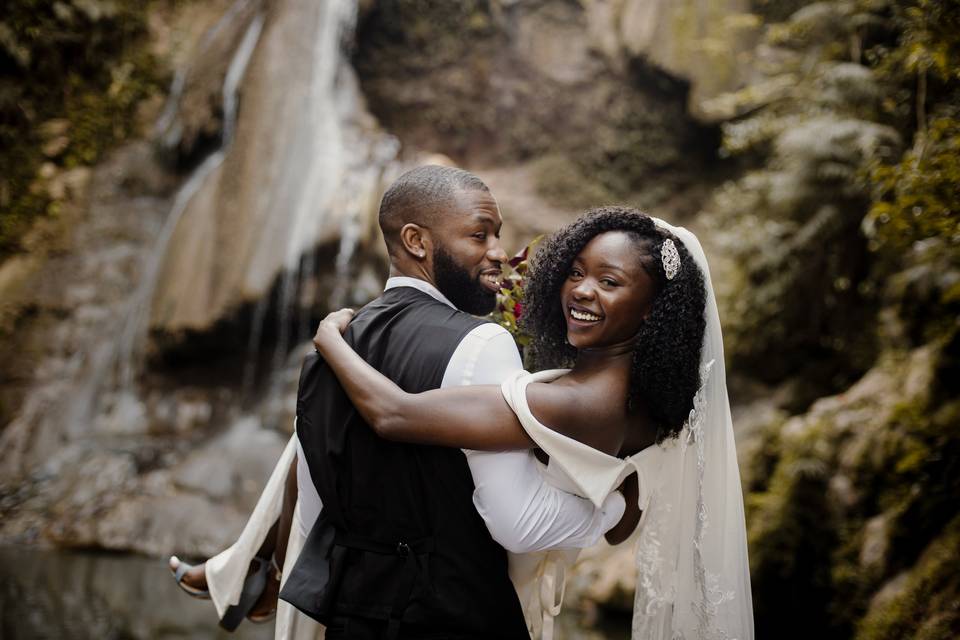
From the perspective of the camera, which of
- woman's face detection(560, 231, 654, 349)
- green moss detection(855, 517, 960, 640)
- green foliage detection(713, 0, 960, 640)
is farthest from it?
green foliage detection(713, 0, 960, 640)

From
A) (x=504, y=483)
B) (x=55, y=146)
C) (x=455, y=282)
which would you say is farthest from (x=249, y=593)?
(x=55, y=146)

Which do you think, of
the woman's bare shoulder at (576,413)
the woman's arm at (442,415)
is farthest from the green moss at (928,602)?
the woman's arm at (442,415)

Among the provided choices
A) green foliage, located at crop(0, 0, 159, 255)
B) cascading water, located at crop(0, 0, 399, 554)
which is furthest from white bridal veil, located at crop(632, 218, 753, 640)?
green foliage, located at crop(0, 0, 159, 255)

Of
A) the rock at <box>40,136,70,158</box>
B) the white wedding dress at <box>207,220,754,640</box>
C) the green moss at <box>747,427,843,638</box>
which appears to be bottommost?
the green moss at <box>747,427,843,638</box>

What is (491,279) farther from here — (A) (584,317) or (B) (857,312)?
(B) (857,312)

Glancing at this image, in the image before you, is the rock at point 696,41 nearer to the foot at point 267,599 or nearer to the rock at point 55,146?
the rock at point 55,146

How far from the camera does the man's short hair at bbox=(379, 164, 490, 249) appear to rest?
7.57 feet

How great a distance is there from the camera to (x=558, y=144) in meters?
12.4

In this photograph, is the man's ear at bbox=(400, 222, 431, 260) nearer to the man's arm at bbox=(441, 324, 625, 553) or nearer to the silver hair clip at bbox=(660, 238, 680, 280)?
the man's arm at bbox=(441, 324, 625, 553)

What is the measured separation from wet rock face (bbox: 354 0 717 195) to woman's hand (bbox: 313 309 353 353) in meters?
10.1

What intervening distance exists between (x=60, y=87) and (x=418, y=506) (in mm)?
13891

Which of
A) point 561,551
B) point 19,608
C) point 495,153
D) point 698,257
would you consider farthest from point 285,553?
point 495,153

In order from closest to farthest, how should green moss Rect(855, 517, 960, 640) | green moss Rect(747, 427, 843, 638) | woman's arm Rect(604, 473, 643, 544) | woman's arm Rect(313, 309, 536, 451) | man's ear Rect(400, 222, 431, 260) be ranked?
woman's arm Rect(313, 309, 536, 451) < man's ear Rect(400, 222, 431, 260) < woman's arm Rect(604, 473, 643, 544) < green moss Rect(855, 517, 960, 640) < green moss Rect(747, 427, 843, 638)

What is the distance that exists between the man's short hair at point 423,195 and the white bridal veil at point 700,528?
0.69 metres
